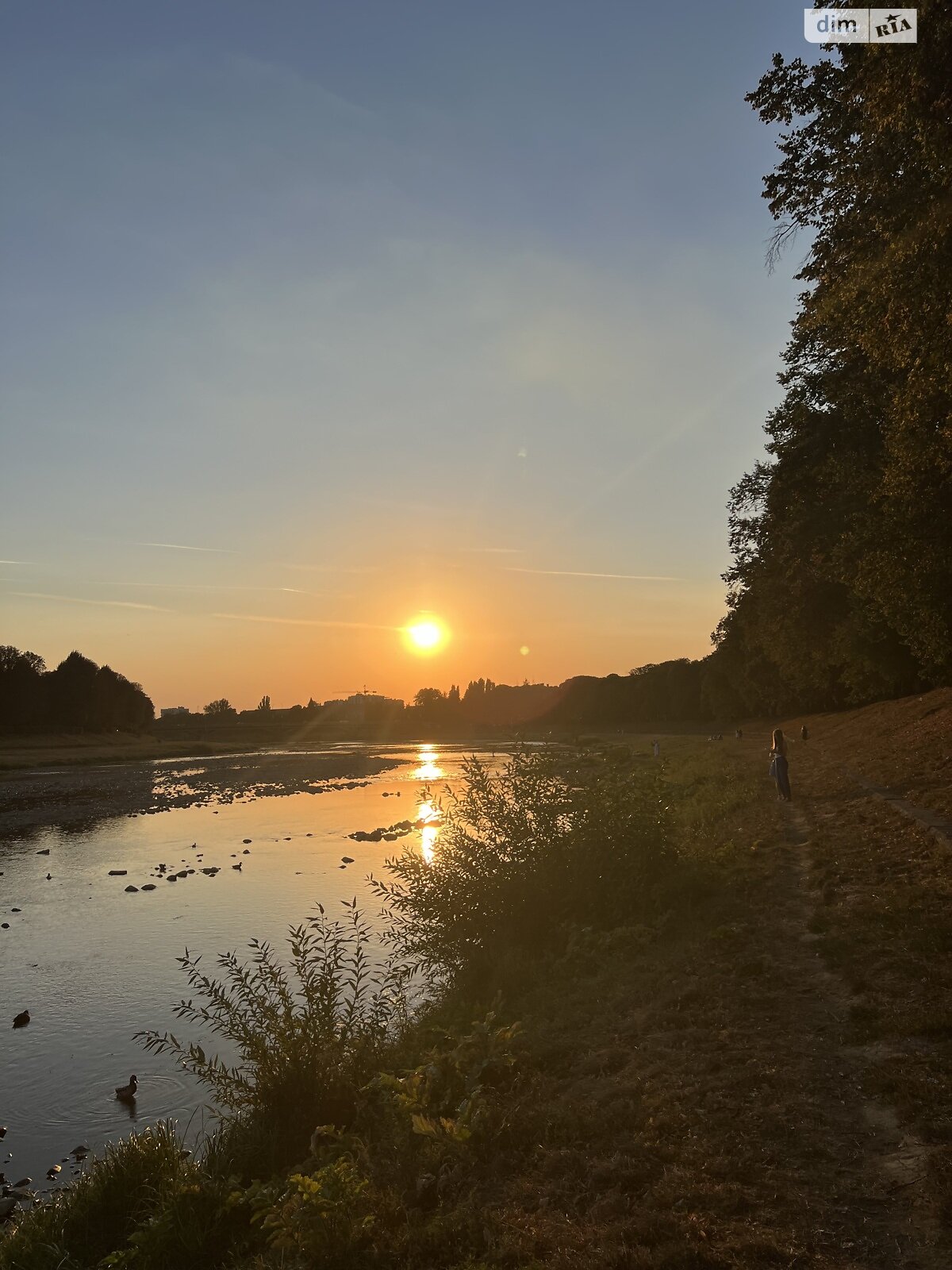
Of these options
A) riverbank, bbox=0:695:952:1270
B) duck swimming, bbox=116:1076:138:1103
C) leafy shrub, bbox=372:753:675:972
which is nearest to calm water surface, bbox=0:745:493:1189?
duck swimming, bbox=116:1076:138:1103

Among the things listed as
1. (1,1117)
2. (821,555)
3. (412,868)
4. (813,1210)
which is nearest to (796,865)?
(412,868)

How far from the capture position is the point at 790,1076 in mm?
7500

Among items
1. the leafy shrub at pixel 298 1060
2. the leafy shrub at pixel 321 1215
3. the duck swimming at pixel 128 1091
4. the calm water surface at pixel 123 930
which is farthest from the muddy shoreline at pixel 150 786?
the leafy shrub at pixel 321 1215

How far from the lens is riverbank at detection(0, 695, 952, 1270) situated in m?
5.63

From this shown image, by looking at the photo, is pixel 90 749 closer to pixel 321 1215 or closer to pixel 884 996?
pixel 321 1215

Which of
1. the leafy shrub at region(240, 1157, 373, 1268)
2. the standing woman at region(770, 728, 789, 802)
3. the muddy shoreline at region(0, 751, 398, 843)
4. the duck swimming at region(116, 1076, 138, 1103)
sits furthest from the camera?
the muddy shoreline at region(0, 751, 398, 843)

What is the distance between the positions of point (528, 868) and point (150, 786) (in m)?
55.1

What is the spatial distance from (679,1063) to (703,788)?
24205 mm

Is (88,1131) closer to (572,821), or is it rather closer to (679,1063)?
(679,1063)

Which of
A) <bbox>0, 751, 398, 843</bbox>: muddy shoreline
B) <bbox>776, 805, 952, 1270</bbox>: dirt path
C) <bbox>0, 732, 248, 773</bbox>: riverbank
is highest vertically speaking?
<bbox>0, 732, 248, 773</bbox>: riverbank

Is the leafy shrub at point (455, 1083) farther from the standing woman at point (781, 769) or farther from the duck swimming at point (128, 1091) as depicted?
the standing woman at point (781, 769)

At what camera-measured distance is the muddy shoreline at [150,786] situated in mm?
45281

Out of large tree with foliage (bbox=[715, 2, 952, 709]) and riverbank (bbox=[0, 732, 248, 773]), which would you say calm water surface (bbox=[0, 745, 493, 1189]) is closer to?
large tree with foliage (bbox=[715, 2, 952, 709])

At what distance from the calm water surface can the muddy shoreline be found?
362 centimetres
